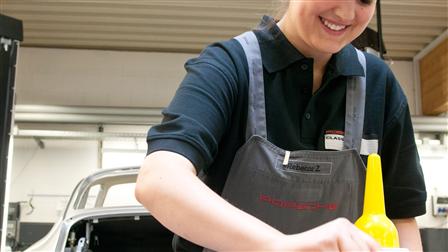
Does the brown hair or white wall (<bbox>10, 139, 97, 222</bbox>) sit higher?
the brown hair

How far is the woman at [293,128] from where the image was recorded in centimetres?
77

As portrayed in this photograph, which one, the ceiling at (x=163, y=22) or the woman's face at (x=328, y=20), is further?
the ceiling at (x=163, y=22)

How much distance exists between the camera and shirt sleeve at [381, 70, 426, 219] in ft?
3.40

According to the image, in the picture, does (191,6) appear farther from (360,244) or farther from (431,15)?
(360,244)

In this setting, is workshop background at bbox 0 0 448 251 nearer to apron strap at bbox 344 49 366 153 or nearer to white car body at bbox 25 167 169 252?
white car body at bbox 25 167 169 252

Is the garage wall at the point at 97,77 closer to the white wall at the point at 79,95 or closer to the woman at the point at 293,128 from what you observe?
the white wall at the point at 79,95

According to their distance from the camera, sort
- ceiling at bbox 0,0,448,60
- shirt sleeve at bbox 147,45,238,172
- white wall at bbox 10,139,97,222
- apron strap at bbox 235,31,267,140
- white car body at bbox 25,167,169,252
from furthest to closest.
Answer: white wall at bbox 10,139,97,222
ceiling at bbox 0,0,448,60
white car body at bbox 25,167,169,252
apron strap at bbox 235,31,267,140
shirt sleeve at bbox 147,45,238,172

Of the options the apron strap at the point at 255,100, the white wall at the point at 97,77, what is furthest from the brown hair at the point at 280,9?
the white wall at the point at 97,77

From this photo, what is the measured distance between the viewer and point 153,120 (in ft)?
22.9

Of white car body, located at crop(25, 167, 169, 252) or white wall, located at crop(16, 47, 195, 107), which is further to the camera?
→ white wall, located at crop(16, 47, 195, 107)

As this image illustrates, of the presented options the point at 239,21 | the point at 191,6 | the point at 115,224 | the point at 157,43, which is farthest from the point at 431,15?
the point at 115,224

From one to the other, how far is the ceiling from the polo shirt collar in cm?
495

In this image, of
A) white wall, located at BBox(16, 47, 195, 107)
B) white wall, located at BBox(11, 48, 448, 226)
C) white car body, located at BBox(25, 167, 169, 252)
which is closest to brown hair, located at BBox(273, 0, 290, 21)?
white car body, located at BBox(25, 167, 169, 252)

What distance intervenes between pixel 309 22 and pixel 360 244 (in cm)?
46
